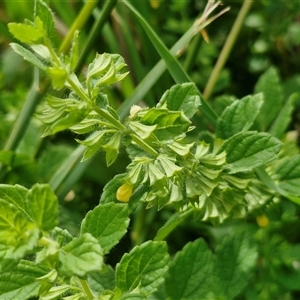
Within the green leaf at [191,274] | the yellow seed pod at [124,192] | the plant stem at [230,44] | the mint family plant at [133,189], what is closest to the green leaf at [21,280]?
the mint family plant at [133,189]

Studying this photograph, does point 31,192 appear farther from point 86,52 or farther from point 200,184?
point 86,52

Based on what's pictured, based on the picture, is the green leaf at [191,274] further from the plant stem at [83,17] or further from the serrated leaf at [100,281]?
the plant stem at [83,17]

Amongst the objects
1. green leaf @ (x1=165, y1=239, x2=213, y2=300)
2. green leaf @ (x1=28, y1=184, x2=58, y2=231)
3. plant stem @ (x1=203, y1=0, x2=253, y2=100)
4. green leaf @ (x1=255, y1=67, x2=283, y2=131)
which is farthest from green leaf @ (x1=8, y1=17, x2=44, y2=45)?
plant stem @ (x1=203, y1=0, x2=253, y2=100)

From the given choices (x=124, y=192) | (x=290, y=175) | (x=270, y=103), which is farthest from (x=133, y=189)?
(x=270, y=103)

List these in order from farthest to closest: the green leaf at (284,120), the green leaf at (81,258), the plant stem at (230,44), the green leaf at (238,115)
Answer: the plant stem at (230,44)
the green leaf at (284,120)
the green leaf at (238,115)
the green leaf at (81,258)

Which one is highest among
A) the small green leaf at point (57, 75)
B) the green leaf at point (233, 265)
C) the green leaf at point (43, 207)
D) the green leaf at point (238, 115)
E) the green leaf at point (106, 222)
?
the small green leaf at point (57, 75)

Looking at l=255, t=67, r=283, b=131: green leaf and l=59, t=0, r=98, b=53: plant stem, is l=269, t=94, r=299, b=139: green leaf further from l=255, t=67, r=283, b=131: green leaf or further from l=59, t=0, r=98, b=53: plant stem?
l=59, t=0, r=98, b=53: plant stem

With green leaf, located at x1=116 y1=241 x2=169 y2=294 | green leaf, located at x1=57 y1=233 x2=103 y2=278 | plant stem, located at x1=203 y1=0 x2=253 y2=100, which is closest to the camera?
green leaf, located at x1=57 y1=233 x2=103 y2=278
